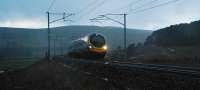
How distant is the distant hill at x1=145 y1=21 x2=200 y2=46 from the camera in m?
66.9

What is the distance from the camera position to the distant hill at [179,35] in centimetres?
6688

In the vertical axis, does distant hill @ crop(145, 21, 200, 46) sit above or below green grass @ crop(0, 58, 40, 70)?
above

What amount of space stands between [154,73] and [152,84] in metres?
4.42

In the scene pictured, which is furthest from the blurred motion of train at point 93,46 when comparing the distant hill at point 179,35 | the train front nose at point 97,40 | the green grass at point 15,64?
the distant hill at point 179,35

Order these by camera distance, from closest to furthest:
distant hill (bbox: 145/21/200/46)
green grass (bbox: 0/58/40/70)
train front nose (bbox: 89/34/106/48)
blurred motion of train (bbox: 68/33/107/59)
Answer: blurred motion of train (bbox: 68/33/107/59)
train front nose (bbox: 89/34/106/48)
distant hill (bbox: 145/21/200/46)
green grass (bbox: 0/58/40/70)

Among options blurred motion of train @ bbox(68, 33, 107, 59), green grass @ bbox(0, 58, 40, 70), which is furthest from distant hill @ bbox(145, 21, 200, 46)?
blurred motion of train @ bbox(68, 33, 107, 59)

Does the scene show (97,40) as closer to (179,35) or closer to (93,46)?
(93,46)

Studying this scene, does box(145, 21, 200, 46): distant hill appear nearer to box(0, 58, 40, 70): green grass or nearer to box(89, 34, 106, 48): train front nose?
box(0, 58, 40, 70): green grass

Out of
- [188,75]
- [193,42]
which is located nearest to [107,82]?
[188,75]

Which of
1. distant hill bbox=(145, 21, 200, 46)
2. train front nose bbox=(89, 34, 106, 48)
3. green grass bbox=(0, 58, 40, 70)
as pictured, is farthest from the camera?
green grass bbox=(0, 58, 40, 70)

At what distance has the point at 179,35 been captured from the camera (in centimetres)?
7188

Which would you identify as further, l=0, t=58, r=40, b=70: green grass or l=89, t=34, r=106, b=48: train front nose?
l=0, t=58, r=40, b=70: green grass

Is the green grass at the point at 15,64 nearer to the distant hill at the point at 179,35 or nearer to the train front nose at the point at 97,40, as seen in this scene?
the train front nose at the point at 97,40

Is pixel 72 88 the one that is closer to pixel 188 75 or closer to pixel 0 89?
pixel 188 75
